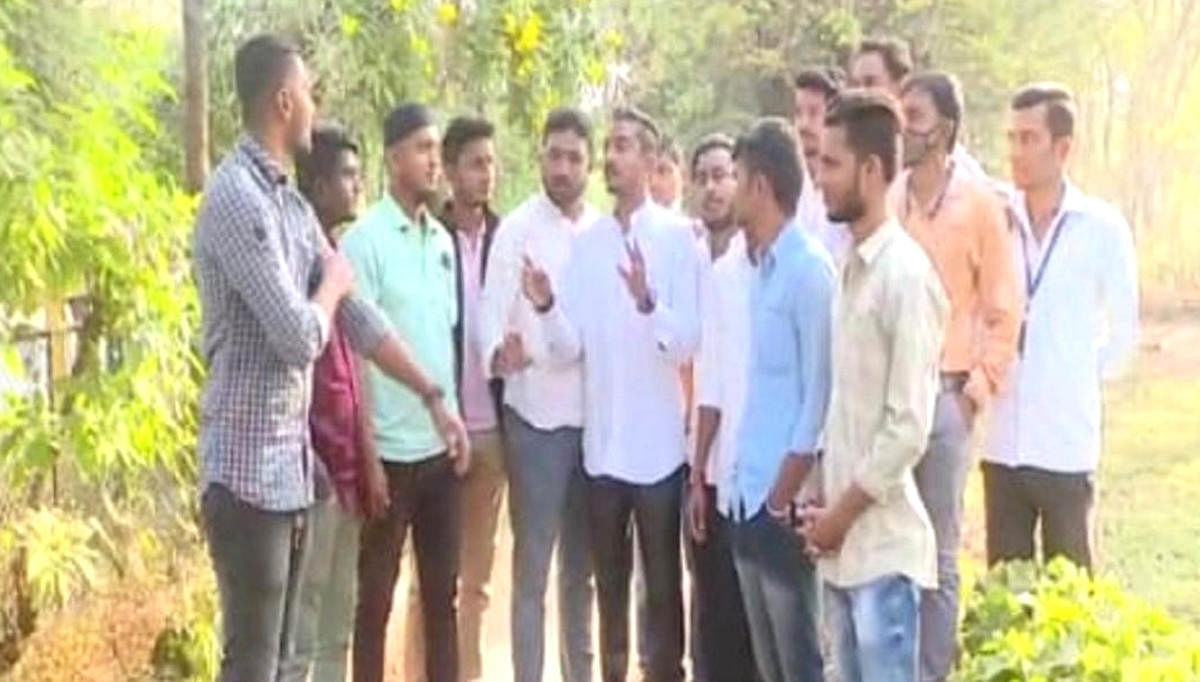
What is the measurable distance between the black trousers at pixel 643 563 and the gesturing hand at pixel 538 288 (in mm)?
434

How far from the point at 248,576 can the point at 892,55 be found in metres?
2.07

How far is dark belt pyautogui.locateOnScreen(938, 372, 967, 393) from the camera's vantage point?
4.07 m

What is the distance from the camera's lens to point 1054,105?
14.1ft

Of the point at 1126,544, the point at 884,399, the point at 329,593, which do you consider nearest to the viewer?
the point at 884,399

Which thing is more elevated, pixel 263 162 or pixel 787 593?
pixel 263 162

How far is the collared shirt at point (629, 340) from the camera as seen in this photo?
14.3 ft

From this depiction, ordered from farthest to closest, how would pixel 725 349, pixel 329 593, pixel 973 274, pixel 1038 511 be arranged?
pixel 1038 511
pixel 725 349
pixel 973 274
pixel 329 593

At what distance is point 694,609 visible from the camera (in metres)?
4.47

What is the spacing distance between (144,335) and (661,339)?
135cm

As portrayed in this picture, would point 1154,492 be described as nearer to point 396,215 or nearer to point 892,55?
point 892,55

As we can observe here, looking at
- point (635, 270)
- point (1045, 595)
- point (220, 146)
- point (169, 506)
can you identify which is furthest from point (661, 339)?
point (220, 146)

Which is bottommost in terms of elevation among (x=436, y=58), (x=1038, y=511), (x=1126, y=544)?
(x=1126, y=544)

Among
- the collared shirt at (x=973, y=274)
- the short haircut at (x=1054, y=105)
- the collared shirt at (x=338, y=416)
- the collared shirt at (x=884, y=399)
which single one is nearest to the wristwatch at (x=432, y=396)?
the collared shirt at (x=338, y=416)

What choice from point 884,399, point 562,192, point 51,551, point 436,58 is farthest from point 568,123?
point 436,58
